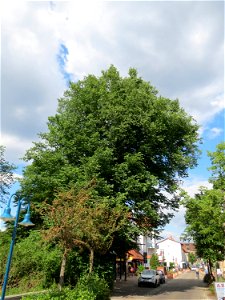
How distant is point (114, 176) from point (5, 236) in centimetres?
828

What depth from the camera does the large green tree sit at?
2164 centimetres

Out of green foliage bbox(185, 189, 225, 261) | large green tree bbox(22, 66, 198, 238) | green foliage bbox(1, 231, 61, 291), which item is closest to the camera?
green foliage bbox(1, 231, 61, 291)

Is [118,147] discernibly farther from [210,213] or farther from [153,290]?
[153,290]

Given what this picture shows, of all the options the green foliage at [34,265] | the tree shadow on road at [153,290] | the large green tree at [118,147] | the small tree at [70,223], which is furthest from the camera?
the tree shadow on road at [153,290]

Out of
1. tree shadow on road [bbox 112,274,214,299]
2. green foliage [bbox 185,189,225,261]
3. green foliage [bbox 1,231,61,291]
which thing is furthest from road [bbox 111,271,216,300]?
green foliage [bbox 185,189,225,261]

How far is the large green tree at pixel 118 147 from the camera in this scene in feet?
71.0

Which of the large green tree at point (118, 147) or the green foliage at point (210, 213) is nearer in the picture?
the green foliage at point (210, 213)

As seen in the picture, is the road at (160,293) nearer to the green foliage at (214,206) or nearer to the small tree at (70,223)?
the green foliage at (214,206)

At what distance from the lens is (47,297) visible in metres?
10.5

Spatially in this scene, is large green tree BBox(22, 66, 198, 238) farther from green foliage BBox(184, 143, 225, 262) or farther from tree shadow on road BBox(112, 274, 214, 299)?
tree shadow on road BBox(112, 274, 214, 299)

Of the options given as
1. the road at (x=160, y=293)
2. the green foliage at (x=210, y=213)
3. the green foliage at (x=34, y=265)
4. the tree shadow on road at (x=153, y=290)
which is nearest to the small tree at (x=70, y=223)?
the green foliage at (x=34, y=265)

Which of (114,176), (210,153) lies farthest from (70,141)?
(210,153)

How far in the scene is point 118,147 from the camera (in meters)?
23.8

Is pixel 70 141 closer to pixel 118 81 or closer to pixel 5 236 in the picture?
pixel 118 81
